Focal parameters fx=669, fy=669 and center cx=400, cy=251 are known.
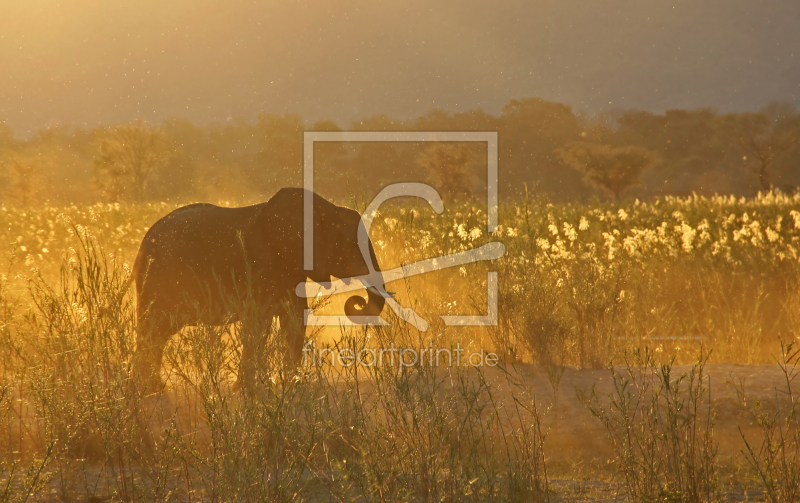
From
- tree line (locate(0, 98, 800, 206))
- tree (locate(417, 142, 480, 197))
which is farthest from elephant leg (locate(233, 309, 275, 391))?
tree (locate(417, 142, 480, 197))

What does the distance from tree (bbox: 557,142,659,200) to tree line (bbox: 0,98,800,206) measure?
3.4 inches

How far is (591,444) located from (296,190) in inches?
126

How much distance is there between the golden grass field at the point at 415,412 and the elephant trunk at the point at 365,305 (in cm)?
50

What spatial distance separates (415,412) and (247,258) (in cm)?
299

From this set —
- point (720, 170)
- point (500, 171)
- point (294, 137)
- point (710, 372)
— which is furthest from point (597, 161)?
point (710, 372)

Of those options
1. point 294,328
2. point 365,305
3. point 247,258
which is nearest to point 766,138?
point 365,305

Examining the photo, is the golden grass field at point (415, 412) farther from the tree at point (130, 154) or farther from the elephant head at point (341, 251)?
the tree at point (130, 154)

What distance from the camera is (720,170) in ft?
229

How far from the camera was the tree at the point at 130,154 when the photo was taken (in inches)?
2480

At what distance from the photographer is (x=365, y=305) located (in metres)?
5.60

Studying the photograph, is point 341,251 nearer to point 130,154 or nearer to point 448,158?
point 448,158

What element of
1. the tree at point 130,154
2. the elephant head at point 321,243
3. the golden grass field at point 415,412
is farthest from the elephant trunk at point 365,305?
the tree at point 130,154

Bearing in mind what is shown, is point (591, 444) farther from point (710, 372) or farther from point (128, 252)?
point (128, 252)

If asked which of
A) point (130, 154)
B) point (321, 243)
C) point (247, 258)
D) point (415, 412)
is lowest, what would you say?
point (415, 412)
